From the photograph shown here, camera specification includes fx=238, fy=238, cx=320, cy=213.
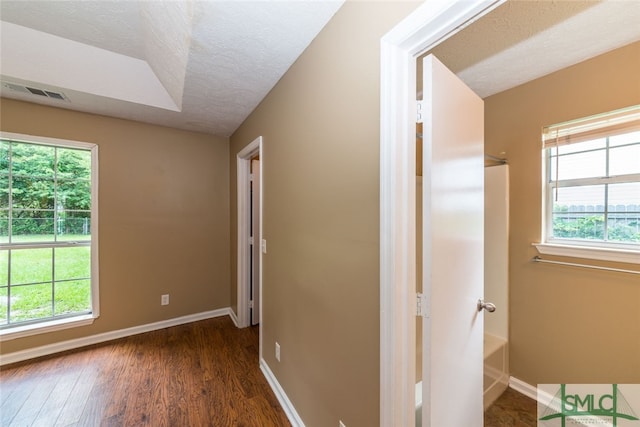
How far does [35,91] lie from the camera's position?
78.5 inches

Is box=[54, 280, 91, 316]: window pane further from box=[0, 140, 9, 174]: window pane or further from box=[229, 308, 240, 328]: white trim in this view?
box=[229, 308, 240, 328]: white trim

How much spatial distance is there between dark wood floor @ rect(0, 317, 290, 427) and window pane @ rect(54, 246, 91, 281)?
766 millimetres

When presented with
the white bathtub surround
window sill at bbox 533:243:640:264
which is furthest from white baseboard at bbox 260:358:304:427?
window sill at bbox 533:243:640:264

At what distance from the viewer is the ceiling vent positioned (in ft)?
6.24

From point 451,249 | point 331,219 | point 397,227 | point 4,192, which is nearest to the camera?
point 397,227

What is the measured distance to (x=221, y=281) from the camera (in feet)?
10.8

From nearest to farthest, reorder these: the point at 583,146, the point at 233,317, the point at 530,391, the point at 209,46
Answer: the point at 209,46, the point at 583,146, the point at 530,391, the point at 233,317

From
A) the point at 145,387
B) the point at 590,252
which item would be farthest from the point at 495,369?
the point at 145,387

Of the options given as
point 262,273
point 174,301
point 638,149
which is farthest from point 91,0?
point 638,149

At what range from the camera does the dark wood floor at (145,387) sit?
1635 millimetres

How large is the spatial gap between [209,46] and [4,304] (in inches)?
120

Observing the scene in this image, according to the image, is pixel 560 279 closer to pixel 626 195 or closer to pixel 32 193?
pixel 626 195

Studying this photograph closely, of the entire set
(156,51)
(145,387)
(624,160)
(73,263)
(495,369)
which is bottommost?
(145,387)

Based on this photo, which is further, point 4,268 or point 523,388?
point 4,268
